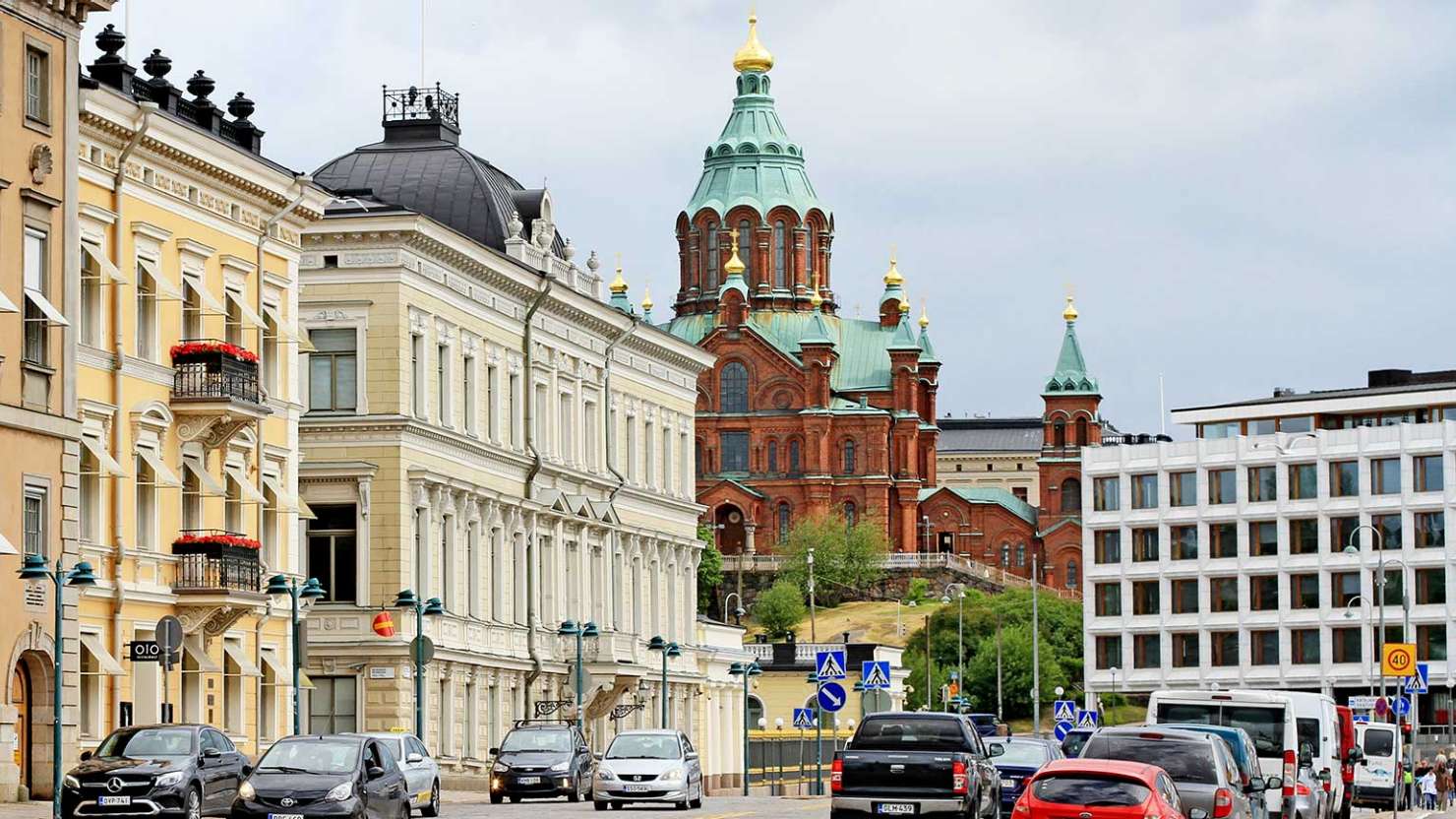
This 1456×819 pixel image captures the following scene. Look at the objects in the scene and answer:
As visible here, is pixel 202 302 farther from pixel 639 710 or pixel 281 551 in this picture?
pixel 639 710

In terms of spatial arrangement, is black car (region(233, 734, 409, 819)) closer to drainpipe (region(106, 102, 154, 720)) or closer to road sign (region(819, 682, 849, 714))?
drainpipe (region(106, 102, 154, 720))

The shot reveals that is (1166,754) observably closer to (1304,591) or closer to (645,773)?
(645,773)

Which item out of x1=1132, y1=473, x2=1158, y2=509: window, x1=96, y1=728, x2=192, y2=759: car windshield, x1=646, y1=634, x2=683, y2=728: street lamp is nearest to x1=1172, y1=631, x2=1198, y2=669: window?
x1=1132, y1=473, x2=1158, y2=509: window

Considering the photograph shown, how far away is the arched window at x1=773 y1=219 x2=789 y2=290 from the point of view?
7141 inches

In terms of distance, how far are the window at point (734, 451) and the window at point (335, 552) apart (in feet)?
361

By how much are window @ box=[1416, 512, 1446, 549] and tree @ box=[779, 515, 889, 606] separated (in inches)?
1881

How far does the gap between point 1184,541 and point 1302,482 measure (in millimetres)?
7003

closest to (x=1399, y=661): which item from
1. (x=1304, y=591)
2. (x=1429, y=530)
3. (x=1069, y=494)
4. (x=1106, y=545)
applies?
(x=1429, y=530)

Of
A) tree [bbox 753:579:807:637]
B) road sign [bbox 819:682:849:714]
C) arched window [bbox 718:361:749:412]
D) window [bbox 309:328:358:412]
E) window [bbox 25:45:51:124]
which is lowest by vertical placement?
road sign [bbox 819:682:849:714]

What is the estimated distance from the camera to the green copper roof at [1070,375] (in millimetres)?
195375

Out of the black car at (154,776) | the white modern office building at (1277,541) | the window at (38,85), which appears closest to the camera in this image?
the black car at (154,776)

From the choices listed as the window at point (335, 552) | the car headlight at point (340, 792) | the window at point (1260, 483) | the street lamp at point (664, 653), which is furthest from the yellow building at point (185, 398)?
the window at point (1260, 483)

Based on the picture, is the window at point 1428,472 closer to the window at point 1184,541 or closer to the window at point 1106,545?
the window at point 1184,541

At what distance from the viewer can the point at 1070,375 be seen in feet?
645
